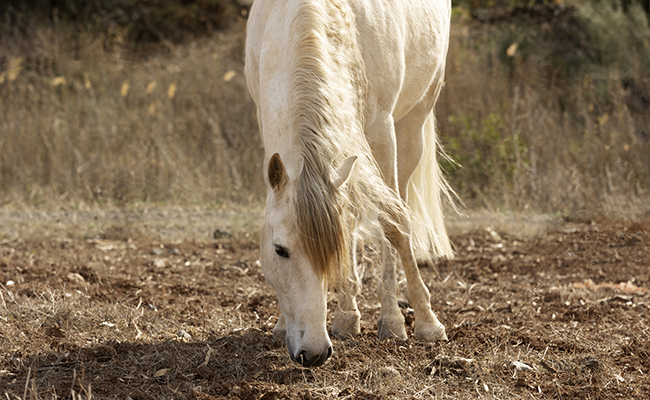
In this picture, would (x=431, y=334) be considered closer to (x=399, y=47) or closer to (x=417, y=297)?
(x=417, y=297)

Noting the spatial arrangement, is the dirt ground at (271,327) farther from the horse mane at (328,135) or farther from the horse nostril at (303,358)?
the horse mane at (328,135)

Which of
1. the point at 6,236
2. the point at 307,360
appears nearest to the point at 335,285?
the point at 307,360

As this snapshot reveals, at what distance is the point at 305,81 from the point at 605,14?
8.66 metres

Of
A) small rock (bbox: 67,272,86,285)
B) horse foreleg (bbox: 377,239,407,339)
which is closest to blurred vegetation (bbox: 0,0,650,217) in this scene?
small rock (bbox: 67,272,86,285)

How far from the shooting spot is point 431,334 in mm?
3312

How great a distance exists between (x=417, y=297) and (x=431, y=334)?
0.70ft

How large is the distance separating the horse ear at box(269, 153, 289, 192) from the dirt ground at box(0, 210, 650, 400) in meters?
0.79

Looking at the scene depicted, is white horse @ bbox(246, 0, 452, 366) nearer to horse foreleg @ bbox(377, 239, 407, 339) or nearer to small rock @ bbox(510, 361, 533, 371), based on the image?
horse foreleg @ bbox(377, 239, 407, 339)

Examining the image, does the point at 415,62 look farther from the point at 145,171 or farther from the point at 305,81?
the point at 145,171

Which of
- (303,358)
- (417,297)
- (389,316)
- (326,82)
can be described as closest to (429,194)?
(417,297)

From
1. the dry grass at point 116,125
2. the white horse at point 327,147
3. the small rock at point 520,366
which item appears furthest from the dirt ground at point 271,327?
the dry grass at point 116,125

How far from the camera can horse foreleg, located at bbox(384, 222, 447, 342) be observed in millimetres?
3326

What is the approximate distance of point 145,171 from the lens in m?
8.17

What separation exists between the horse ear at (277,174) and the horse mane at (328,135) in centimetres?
10
